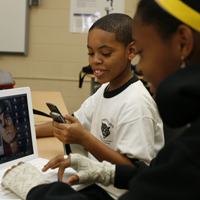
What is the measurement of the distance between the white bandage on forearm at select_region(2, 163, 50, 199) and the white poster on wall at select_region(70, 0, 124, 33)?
9.53 feet

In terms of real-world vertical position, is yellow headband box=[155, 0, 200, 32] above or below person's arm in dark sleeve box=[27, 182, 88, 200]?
above

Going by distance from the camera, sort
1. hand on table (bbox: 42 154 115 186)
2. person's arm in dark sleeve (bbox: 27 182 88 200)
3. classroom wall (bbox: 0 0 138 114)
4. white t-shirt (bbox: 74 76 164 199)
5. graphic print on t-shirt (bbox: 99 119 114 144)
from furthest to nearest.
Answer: classroom wall (bbox: 0 0 138 114)
graphic print on t-shirt (bbox: 99 119 114 144)
white t-shirt (bbox: 74 76 164 199)
hand on table (bbox: 42 154 115 186)
person's arm in dark sleeve (bbox: 27 182 88 200)

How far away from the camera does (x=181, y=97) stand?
1.47 feet

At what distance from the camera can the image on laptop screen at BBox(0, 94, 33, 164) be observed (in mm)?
817

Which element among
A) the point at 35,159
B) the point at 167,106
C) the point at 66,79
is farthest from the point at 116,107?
the point at 66,79

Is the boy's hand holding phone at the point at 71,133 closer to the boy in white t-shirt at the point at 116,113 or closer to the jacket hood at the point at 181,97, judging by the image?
the boy in white t-shirt at the point at 116,113

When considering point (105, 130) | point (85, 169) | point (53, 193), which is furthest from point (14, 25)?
point (53, 193)

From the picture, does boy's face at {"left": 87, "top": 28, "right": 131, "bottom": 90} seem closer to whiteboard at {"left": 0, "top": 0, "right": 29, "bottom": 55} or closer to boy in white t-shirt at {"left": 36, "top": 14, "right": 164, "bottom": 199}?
boy in white t-shirt at {"left": 36, "top": 14, "right": 164, "bottom": 199}

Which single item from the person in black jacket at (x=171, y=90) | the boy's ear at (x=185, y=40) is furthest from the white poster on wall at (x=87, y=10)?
the boy's ear at (x=185, y=40)

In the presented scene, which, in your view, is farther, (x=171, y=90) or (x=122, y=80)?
(x=122, y=80)

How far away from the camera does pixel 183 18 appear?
0.49 m

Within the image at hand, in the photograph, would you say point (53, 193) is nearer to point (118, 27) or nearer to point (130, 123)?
point (130, 123)

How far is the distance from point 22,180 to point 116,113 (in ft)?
1.49

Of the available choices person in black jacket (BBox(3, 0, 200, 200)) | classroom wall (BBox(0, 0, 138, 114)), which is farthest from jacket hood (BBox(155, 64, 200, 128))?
classroom wall (BBox(0, 0, 138, 114))
